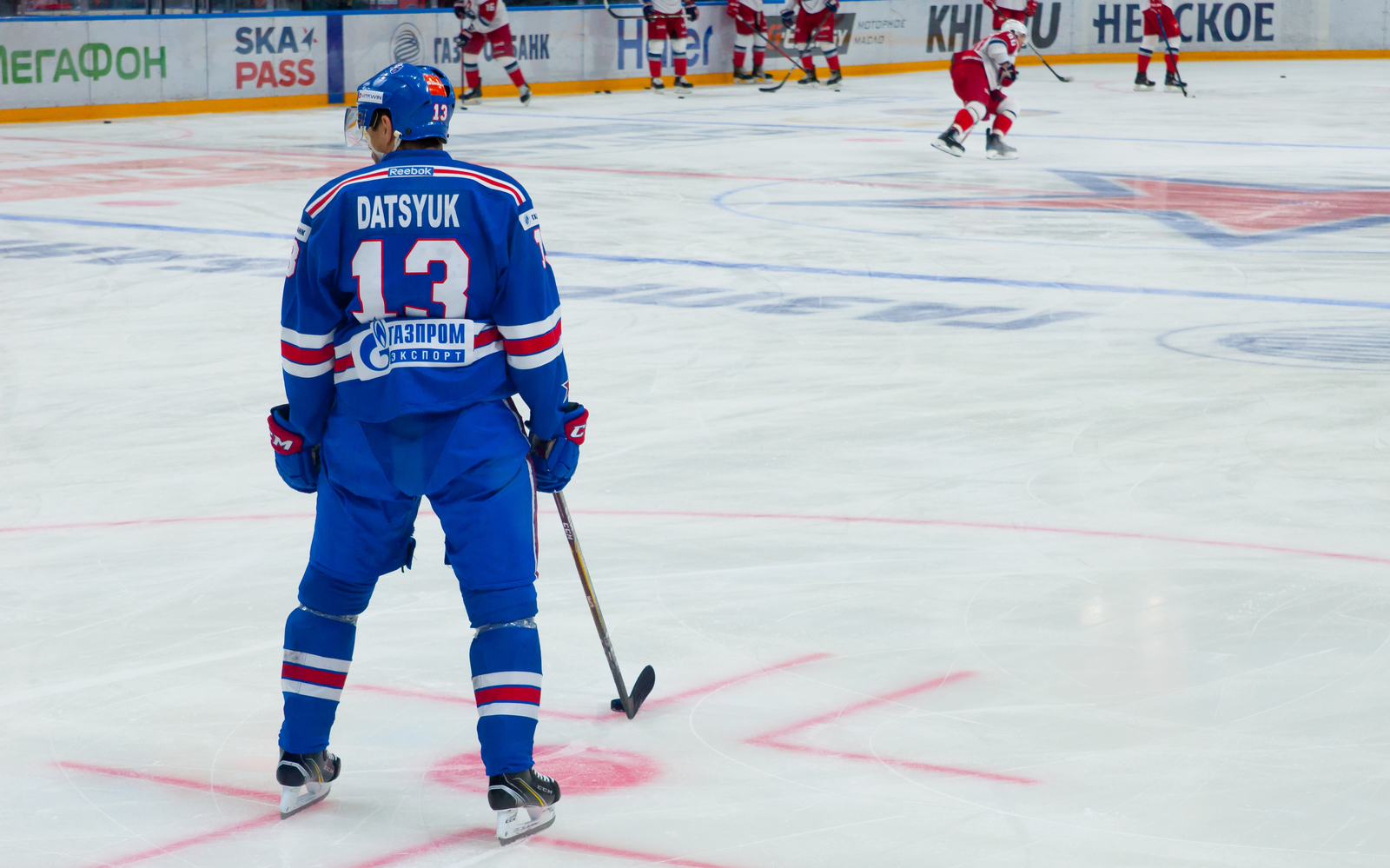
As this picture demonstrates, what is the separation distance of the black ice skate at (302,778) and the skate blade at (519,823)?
1.12 feet

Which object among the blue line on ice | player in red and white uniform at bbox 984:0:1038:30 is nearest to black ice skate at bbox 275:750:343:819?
the blue line on ice

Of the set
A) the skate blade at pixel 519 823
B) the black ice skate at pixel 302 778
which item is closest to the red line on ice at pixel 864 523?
the black ice skate at pixel 302 778

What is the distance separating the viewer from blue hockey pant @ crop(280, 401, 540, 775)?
2.74 meters

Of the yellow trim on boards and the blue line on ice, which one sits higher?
the yellow trim on boards

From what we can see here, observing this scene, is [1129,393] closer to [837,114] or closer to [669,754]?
[669,754]

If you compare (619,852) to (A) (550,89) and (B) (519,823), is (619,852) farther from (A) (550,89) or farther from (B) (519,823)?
(A) (550,89)

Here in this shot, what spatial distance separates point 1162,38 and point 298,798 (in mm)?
21611

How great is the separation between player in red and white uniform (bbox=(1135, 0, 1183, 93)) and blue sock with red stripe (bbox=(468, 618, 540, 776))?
20924 mm

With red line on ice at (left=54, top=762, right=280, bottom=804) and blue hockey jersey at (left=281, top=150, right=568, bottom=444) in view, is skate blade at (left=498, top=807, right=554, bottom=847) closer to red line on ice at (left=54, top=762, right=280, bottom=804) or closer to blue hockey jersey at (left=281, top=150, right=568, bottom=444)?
red line on ice at (left=54, top=762, right=280, bottom=804)

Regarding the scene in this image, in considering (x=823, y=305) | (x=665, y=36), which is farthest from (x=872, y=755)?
(x=665, y=36)

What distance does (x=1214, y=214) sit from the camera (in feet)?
37.0

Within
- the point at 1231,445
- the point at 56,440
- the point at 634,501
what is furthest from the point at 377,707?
the point at 1231,445

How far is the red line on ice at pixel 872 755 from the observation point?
119 inches

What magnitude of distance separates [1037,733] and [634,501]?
1855 millimetres
